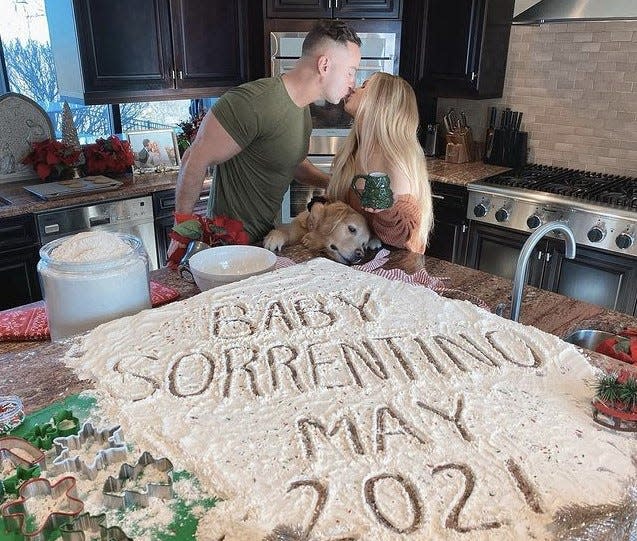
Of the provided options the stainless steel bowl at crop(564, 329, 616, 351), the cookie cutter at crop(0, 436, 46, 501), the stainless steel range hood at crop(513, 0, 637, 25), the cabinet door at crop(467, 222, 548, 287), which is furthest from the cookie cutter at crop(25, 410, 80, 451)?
the stainless steel range hood at crop(513, 0, 637, 25)

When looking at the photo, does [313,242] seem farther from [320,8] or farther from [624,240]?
[320,8]

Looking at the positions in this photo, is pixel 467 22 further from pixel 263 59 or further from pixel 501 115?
pixel 263 59

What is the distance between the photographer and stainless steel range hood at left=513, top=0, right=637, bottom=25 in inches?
95.0

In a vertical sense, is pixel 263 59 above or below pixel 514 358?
above

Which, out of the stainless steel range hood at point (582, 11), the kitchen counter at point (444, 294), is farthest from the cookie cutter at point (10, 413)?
the stainless steel range hood at point (582, 11)

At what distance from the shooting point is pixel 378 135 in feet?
6.24

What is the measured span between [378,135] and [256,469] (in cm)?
139

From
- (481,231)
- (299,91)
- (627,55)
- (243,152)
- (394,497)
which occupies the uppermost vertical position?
(627,55)

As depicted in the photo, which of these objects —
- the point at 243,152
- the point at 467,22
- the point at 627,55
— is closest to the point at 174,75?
the point at 243,152

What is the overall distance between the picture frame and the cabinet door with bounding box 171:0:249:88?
0.34 m

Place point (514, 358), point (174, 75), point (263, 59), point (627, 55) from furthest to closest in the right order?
point (263, 59), point (174, 75), point (627, 55), point (514, 358)

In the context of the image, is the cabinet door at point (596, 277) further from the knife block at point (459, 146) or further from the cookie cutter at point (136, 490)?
the cookie cutter at point (136, 490)

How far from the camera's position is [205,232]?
1.61 m

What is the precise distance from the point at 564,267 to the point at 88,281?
Answer: 7.95 feet
